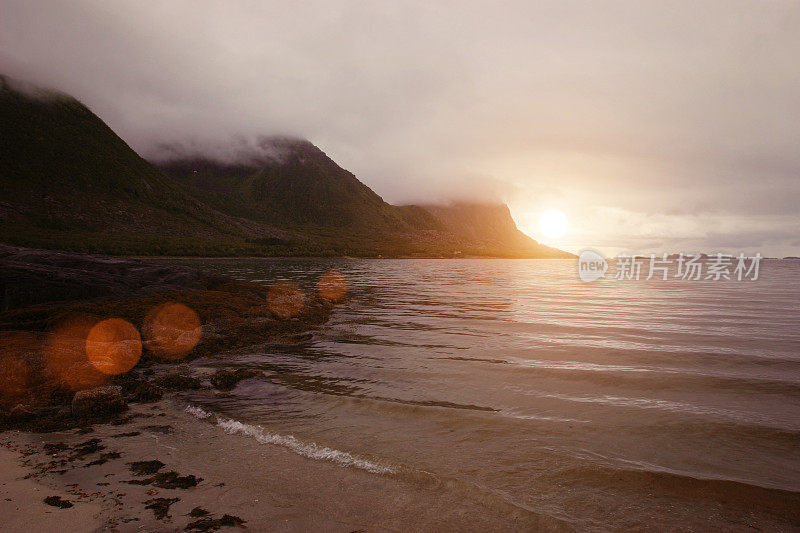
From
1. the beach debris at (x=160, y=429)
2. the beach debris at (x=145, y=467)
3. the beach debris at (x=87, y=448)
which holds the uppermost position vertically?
the beach debris at (x=145, y=467)

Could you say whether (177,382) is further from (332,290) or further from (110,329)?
(332,290)

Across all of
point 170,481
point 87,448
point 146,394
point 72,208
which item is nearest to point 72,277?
point 146,394

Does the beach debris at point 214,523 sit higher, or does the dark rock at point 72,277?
the dark rock at point 72,277

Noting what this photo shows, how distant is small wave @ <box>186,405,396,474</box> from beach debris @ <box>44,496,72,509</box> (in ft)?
8.88

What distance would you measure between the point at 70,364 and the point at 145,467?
5.91m

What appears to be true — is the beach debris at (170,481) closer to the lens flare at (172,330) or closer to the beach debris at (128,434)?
the beach debris at (128,434)

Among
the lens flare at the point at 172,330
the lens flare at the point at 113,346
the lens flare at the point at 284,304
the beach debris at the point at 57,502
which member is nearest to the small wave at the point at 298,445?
the beach debris at the point at 57,502

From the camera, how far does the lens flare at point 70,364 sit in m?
9.59

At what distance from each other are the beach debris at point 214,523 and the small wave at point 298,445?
6.08 feet

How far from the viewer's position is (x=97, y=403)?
828 cm

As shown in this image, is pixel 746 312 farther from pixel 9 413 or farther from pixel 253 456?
pixel 9 413

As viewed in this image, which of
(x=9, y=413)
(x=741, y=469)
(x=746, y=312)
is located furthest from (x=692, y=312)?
(x=9, y=413)

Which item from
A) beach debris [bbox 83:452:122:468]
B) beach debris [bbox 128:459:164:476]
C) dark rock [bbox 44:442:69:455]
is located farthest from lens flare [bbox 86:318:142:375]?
beach debris [bbox 128:459:164:476]

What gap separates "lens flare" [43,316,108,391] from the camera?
9.59 meters
